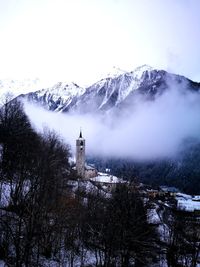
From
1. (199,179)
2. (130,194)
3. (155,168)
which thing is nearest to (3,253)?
(130,194)

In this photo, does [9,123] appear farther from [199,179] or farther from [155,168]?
[155,168]

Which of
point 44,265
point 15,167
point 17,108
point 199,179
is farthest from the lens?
point 199,179

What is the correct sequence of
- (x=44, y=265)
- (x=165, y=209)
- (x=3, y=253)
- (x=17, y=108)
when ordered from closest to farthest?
1. (x=3, y=253)
2. (x=44, y=265)
3. (x=17, y=108)
4. (x=165, y=209)

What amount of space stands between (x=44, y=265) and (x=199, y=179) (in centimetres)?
15631

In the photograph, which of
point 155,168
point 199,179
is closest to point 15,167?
point 199,179

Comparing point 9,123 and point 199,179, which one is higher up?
point 9,123

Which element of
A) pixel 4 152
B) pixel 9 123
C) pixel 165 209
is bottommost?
pixel 165 209

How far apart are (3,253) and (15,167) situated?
1196 cm

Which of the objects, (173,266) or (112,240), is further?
(173,266)

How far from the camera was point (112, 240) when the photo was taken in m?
21.5

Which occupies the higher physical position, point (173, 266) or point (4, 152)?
point (4, 152)

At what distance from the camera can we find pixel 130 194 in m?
27.4

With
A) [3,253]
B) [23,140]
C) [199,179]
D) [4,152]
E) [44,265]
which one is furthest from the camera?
[199,179]

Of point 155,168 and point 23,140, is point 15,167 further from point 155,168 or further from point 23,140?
point 155,168
